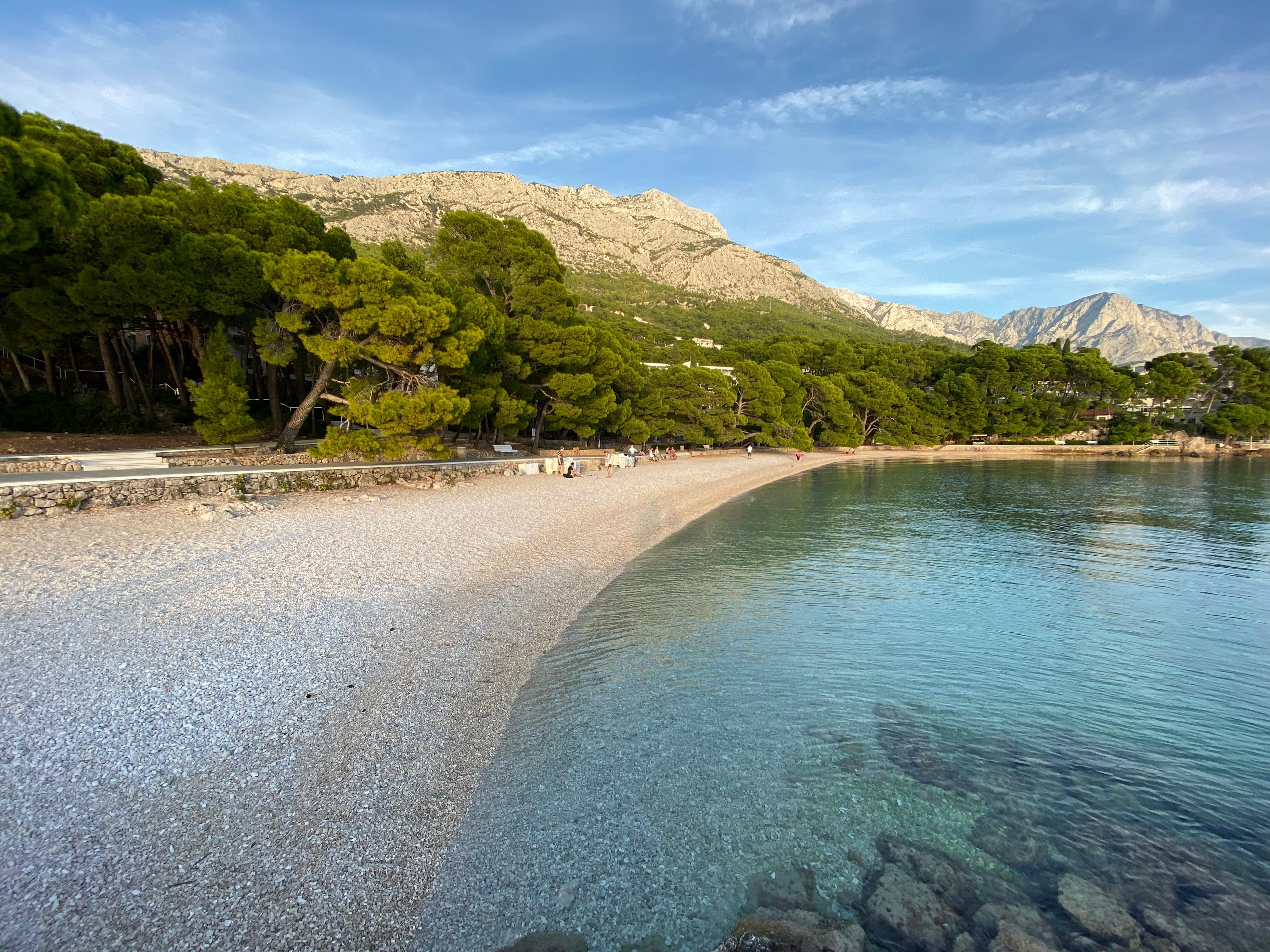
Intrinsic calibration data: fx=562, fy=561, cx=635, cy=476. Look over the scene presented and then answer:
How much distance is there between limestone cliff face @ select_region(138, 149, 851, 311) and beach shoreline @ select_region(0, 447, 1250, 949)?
219 feet

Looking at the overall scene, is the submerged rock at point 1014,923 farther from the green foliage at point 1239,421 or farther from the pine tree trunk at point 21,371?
the green foliage at point 1239,421

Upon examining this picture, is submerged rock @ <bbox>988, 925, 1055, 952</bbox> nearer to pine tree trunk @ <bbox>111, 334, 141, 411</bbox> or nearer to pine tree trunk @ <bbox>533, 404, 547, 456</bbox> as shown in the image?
pine tree trunk @ <bbox>533, 404, 547, 456</bbox>

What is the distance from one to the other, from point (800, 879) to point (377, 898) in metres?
2.44

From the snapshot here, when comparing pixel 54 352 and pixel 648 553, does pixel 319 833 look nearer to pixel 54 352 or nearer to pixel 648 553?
pixel 648 553

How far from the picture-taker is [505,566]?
31.6ft

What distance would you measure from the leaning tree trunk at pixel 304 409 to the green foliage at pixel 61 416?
501 centimetres

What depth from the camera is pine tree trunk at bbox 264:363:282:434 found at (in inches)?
812

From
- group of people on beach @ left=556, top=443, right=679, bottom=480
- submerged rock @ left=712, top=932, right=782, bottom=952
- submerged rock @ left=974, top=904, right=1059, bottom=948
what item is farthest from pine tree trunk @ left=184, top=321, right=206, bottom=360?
submerged rock @ left=974, top=904, right=1059, bottom=948

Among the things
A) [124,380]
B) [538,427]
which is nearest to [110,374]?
[124,380]

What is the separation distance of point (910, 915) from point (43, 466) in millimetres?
18619

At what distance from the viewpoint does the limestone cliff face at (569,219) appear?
80.0m

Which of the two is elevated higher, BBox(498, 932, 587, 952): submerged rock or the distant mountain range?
the distant mountain range

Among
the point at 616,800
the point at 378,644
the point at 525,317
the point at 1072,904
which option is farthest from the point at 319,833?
the point at 525,317

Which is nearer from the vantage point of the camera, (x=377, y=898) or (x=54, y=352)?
(x=377, y=898)
